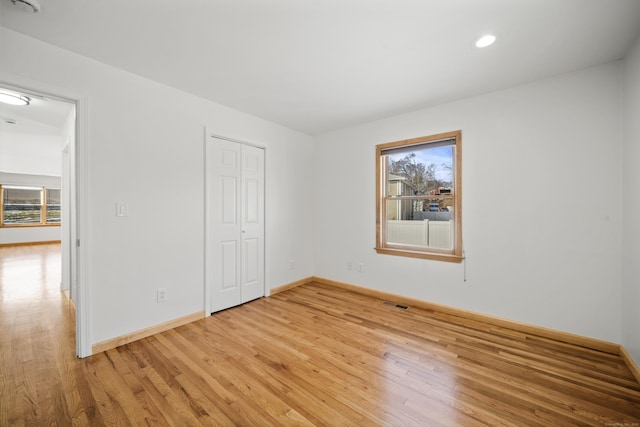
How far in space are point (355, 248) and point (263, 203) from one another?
5.29 ft

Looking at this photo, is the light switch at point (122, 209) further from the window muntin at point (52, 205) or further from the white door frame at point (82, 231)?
the window muntin at point (52, 205)

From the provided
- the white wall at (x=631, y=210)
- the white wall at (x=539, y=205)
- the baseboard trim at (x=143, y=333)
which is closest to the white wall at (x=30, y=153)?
the baseboard trim at (x=143, y=333)

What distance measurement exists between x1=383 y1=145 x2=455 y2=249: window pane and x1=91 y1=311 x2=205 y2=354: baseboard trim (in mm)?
2811

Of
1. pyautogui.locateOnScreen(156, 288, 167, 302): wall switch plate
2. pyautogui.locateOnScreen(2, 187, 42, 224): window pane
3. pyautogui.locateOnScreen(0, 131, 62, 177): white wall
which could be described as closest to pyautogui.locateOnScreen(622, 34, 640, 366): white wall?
pyautogui.locateOnScreen(156, 288, 167, 302): wall switch plate

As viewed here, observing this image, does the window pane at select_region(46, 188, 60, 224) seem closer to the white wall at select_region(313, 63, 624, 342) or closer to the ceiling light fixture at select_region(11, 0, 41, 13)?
the ceiling light fixture at select_region(11, 0, 41, 13)

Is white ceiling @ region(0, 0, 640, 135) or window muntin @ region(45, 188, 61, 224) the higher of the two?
white ceiling @ region(0, 0, 640, 135)

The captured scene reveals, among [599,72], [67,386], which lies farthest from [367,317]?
[599,72]

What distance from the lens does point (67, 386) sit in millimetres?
1816

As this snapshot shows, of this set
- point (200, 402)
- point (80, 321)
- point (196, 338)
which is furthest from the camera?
point (196, 338)

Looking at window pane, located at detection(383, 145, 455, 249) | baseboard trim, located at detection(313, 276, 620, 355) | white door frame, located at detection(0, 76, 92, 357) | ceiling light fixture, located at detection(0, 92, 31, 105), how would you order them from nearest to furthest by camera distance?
white door frame, located at detection(0, 76, 92, 357) → baseboard trim, located at detection(313, 276, 620, 355) → ceiling light fixture, located at detection(0, 92, 31, 105) → window pane, located at detection(383, 145, 455, 249)

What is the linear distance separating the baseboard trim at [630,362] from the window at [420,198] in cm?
141

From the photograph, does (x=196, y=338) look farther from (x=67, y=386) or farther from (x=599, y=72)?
(x=599, y=72)

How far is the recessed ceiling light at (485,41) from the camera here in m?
1.93

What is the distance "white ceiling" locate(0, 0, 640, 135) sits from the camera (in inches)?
66.2
